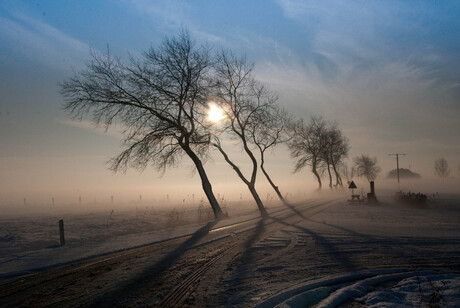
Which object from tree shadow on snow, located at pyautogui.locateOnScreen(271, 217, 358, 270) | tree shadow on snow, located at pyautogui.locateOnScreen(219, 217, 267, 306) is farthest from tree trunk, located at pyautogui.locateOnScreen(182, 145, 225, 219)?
tree shadow on snow, located at pyautogui.locateOnScreen(219, 217, 267, 306)

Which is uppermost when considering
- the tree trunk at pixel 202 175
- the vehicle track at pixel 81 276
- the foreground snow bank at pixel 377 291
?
the tree trunk at pixel 202 175

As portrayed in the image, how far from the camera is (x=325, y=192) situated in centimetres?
5712

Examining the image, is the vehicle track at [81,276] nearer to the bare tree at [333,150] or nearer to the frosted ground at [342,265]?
the frosted ground at [342,265]

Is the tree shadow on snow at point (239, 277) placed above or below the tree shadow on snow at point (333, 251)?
above

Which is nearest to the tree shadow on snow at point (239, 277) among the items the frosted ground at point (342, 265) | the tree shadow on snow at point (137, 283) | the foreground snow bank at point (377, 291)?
the frosted ground at point (342, 265)

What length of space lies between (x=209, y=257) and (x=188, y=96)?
15975 mm

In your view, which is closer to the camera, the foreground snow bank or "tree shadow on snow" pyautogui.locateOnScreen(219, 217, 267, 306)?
the foreground snow bank

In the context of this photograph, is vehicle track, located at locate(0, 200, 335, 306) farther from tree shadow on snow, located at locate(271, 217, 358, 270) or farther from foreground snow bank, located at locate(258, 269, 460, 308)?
tree shadow on snow, located at locate(271, 217, 358, 270)

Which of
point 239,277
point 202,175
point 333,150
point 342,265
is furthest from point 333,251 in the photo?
point 333,150

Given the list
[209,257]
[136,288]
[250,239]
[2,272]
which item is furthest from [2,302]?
[250,239]

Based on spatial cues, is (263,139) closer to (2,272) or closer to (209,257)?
(209,257)

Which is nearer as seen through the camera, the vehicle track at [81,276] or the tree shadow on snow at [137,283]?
the tree shadow on snow at [137,283]

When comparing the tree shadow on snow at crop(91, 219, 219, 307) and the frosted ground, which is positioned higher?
the tree shadow on snow at crop(91, 219, 219, 307)

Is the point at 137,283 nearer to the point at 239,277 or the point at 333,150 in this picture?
the point at 239,277
